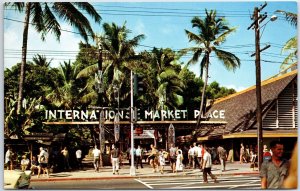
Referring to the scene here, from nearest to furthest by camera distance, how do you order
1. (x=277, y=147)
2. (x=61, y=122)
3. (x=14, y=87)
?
(x=277, y=147) < (x=61, y=122) < (x=14, y=87)

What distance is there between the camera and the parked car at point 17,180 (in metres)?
13.7

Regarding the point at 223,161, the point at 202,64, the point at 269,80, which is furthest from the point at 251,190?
the point at 269,80

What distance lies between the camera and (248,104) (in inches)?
1043

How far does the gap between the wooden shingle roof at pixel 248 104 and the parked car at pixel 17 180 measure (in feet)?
42.5

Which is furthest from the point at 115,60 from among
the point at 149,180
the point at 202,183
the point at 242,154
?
the point at 202,183

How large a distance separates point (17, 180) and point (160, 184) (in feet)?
16.8

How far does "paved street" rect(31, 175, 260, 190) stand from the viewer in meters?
15.9

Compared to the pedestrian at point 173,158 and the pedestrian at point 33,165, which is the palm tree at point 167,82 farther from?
the pedestrian at point 33,165

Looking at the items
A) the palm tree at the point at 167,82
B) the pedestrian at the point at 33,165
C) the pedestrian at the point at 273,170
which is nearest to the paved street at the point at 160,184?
the pedestrian at the point at 33,165

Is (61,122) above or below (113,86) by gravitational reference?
below

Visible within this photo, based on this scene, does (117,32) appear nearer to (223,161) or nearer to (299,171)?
(223,161)

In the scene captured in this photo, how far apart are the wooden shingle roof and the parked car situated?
42.5ft

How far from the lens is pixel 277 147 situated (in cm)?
909

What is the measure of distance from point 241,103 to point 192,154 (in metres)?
6.63
